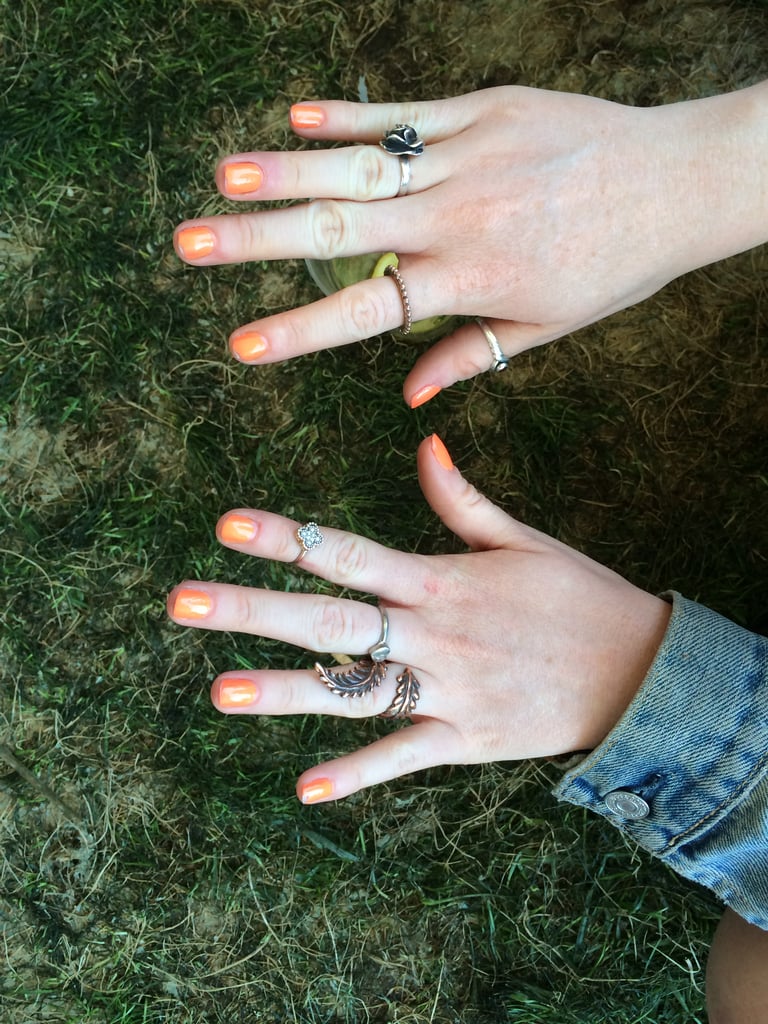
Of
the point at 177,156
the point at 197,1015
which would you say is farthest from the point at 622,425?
the point at 197,1015

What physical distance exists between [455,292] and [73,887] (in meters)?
2.03

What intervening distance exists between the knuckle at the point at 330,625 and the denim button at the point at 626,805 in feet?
2.02

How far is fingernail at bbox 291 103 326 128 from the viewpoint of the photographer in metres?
1.58

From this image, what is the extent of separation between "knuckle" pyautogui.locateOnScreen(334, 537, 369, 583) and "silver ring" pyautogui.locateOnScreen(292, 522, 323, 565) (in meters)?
0.05

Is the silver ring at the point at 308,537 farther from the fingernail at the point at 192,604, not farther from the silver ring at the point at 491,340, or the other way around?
the silver ring at the point at 491,340

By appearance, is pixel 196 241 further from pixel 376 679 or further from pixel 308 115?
pixel 376 679

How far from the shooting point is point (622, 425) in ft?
7.35

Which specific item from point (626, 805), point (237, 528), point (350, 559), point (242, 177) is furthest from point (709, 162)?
point (626, 805)

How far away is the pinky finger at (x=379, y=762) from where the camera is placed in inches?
63.2

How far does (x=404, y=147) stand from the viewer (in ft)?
5.14

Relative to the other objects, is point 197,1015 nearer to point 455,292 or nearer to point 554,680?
point 554,680

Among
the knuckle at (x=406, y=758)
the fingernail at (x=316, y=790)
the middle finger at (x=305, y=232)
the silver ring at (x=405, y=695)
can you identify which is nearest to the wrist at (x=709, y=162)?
the middle finger at (x=305, y=232)

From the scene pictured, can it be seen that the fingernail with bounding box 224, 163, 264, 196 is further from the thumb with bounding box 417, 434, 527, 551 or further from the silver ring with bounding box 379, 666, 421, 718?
the silver ring with bounding box 379, 666, 421, 718

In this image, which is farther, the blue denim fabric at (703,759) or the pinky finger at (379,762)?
the pinky finger at (379,762)
